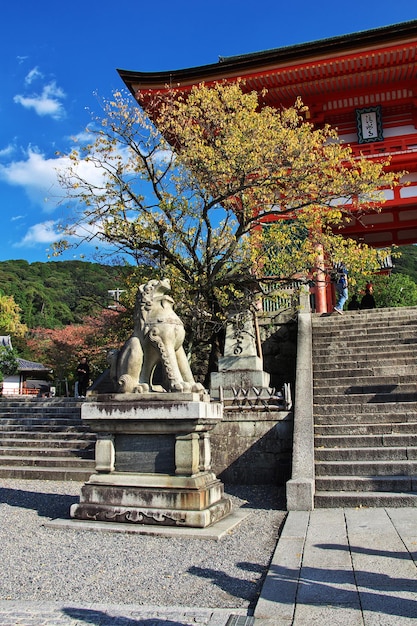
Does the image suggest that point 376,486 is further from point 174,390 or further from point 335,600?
point 335,600

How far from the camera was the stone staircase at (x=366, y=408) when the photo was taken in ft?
20.7

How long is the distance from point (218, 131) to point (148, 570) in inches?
345

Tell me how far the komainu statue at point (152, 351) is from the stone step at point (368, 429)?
2842 mm

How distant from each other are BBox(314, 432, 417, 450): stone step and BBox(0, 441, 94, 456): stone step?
4.23 meters

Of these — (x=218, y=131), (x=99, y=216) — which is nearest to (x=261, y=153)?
(x=218, y=131)

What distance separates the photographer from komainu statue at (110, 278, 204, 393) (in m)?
5.73

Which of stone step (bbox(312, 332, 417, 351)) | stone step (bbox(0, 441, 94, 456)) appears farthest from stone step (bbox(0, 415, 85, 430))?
stone step (bbox(312, 332, 417, 351))

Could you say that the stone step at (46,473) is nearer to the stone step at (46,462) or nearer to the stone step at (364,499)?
the stone step at (46,462)

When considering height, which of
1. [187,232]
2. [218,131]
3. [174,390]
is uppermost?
[218,131]

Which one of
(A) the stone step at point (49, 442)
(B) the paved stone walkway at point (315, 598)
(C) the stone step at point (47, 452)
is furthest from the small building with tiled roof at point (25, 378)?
(B) the paved stone walkway at point (315, 598)

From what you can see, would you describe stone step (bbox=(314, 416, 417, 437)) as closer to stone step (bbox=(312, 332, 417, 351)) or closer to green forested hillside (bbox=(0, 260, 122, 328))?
stone step (bbox=(312, 332, 417, 351))

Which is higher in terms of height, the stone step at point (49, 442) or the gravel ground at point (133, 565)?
the stone step at point (49, 442)

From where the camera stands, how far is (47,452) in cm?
955

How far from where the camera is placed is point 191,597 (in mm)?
3506
